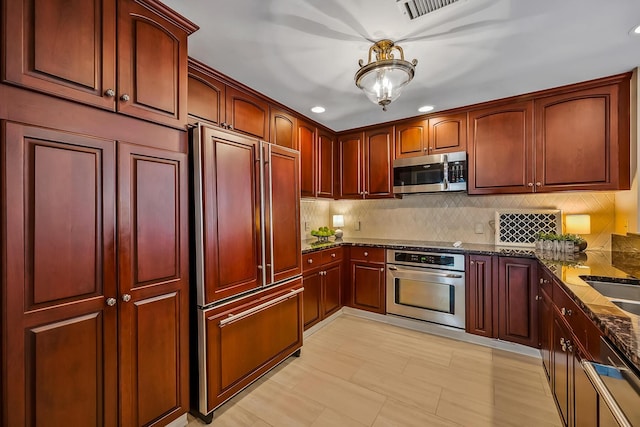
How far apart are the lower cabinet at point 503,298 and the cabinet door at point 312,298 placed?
150cm

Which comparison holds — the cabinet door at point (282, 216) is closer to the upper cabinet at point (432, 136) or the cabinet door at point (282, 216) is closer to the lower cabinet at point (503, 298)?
the upper cabinet at point (432, 136)

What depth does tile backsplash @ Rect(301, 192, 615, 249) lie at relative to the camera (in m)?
2.63

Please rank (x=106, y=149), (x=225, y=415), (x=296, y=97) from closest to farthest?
(x=106, y=149) → (x=225, y=415) → (x=296, y=97)

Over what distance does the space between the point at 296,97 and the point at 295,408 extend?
2557mm

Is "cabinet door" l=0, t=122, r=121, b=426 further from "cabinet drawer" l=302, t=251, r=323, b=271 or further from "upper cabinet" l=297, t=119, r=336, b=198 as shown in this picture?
"upper cabinet" l=297, t=119, r=336, b=198

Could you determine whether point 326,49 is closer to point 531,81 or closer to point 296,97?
point 296,97

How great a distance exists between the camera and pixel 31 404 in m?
1.11

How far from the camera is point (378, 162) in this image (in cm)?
350

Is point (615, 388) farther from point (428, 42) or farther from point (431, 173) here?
point (431, 173)

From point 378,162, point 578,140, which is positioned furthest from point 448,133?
point 578,140

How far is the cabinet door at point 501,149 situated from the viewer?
2668 millimetres

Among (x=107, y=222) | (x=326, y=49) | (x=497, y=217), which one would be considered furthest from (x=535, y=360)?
(x=107, y=222)

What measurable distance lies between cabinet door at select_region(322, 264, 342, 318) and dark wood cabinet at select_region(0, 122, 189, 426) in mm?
1727

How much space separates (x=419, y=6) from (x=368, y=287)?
8.88 ft
